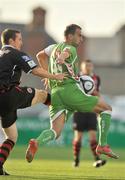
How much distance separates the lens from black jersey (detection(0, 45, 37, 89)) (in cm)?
1291

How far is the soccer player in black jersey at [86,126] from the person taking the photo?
733 inches

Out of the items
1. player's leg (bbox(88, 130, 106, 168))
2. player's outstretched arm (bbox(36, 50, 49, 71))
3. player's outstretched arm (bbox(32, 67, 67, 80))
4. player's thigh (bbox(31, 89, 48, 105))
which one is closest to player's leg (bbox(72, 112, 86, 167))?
player's leg (bbox(88, 130, 106, 168))

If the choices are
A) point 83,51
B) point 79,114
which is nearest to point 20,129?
point 79,114

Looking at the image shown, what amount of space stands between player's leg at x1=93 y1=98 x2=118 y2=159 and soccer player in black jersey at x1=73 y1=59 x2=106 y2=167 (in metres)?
3.71

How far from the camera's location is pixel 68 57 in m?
13.8

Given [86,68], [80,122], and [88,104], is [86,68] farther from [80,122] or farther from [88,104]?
[88,104]

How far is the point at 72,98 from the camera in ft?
44.9

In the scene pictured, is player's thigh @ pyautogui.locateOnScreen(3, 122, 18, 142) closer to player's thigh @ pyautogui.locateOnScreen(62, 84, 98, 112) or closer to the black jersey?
the black jersey

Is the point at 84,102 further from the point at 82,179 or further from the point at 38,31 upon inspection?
the point at 38,31

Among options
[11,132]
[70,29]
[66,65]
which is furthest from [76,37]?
[11,132]

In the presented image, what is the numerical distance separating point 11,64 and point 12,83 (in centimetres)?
29

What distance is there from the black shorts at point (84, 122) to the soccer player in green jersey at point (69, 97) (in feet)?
18.2

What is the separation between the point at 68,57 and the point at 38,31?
69.5m

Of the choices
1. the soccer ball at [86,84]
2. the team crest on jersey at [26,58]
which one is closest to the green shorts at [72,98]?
the soccer ball at [86,84]
